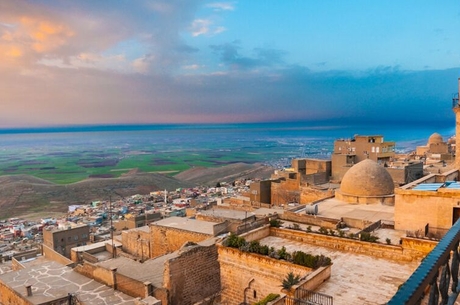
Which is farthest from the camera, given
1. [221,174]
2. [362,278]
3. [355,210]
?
[221,174]

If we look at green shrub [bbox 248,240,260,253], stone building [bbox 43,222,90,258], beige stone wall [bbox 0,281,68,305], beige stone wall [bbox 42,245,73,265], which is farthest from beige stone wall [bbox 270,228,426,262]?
stone building [bbox 43,222,90,258]

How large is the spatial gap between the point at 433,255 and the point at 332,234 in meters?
11.3

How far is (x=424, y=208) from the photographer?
584 inches

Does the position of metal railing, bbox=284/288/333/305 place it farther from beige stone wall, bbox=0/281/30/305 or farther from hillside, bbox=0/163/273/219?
hillside, bbox=0/163/273/219

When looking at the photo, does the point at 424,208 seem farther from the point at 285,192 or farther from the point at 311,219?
the point at 285,192

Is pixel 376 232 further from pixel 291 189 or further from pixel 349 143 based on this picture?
pixel 349 143

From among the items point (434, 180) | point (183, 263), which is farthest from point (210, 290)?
point (434, 180)

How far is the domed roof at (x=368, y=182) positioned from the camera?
21.9m

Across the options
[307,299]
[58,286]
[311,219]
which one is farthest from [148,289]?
[311,219]

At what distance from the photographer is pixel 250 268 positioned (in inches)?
468

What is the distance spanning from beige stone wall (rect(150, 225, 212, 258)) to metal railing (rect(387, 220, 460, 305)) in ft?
55.9

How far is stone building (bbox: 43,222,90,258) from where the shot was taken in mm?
28859

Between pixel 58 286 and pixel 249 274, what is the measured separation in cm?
1176

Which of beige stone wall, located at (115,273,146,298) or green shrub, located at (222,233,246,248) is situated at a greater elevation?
green shrub, located at (222,233,246,248)
